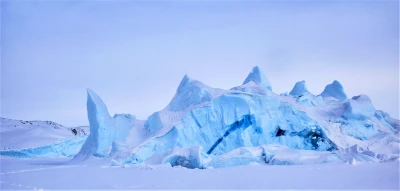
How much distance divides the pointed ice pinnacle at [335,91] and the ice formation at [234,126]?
2.34 m

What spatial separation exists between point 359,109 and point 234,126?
4018 mm

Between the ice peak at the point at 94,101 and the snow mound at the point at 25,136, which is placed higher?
the ice peak at the point at 94,101

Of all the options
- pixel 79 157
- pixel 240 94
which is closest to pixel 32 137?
pixel 79 157

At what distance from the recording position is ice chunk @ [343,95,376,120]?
11.4 meters

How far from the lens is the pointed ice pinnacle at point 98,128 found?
11.3 meters

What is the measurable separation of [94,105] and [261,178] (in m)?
7.02

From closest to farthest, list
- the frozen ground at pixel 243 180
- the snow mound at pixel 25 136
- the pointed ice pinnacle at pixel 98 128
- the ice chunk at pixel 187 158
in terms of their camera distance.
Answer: the frozen ground at pixel 243 180 < the ice chunk at pixel 187 158 < the pointed ice pinnacle at pixel 98 128 < the snow mound at pixel 25 136

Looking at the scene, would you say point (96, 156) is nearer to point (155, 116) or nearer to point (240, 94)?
point (155, 116)

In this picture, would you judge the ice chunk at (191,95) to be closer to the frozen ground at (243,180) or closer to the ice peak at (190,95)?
the ice peak at (190,95)

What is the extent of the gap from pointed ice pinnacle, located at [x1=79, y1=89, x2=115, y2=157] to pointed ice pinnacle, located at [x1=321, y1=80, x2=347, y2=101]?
28.3ft

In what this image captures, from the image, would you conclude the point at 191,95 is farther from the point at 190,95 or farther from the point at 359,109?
the point at 359,109

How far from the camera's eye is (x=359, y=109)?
11484mm

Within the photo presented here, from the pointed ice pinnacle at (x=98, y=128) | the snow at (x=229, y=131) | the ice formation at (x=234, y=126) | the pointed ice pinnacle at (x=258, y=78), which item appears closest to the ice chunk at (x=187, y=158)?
the snow at (x=229, y=131)

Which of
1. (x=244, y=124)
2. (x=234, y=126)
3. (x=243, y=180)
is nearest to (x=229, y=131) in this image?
(x=234, y=126)
